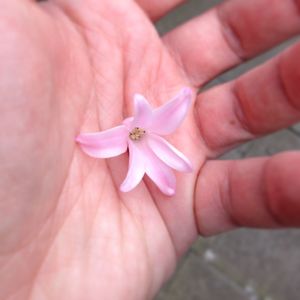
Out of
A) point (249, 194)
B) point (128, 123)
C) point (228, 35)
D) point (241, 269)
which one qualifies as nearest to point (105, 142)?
point (128, 123)

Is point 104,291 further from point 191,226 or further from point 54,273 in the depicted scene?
point 191,226

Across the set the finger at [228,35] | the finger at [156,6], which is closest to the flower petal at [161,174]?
the finger at [228,35]

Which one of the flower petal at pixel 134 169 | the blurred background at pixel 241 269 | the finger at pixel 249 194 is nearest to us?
the finger at pixel 249 194

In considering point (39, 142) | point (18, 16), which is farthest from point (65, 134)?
point (18, 16)

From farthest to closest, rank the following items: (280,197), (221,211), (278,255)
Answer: (278,255) → (221,211) → (280,197)

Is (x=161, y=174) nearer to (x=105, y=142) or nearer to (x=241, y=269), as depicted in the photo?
(x=105, y=142)

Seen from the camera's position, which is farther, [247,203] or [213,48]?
[213,48]

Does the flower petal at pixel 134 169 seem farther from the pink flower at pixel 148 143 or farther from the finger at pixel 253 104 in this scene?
the finger at pixel 253 104
